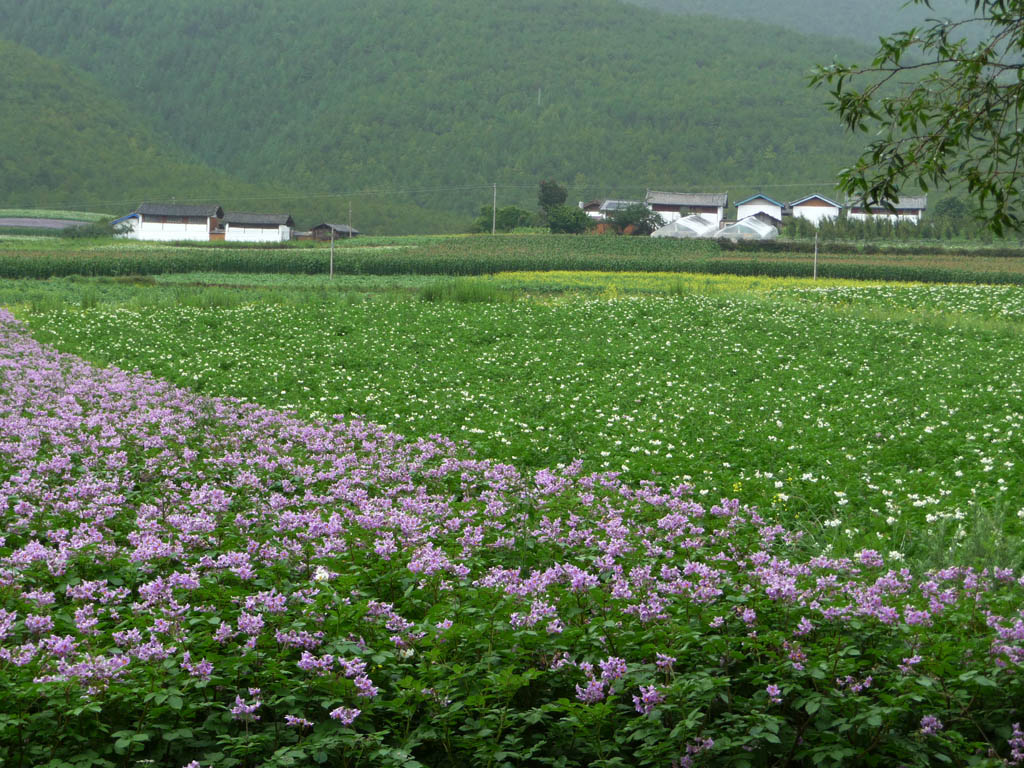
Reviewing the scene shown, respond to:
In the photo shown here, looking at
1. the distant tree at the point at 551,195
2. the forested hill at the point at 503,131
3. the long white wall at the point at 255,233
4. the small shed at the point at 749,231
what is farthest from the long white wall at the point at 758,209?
the long white wall at the point at 255,233

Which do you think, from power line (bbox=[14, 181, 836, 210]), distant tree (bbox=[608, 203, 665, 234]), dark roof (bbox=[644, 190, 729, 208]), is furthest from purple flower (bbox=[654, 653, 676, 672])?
power line (bbox=[14, 181, 836, 210])

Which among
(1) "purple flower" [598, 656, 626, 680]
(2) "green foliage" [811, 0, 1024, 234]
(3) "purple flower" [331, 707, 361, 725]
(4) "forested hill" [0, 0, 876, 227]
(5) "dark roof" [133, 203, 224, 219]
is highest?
(4) "forested hill" [0, 0, 876, 227]

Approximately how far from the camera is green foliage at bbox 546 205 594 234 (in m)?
90.0

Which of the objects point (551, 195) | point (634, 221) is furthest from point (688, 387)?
point (551, 195)

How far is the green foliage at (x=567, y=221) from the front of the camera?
90000mm

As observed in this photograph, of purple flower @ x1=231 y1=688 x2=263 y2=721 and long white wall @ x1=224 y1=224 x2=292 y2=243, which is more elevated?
long white wall @ x1=224 y1=224 x2=292 y2=243

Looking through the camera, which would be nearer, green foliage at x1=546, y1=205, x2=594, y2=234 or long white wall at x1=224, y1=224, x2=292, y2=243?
green foliage at x1=546, y1=205, x2=594, y2=234

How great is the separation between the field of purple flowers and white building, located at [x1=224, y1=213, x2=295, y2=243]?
98900 mm

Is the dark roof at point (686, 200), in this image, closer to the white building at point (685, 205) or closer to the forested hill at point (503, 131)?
the white building at point (685, 205)

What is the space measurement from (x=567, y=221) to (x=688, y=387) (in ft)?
248

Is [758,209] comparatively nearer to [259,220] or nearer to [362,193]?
[259,220]

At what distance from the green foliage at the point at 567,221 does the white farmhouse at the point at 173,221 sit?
40.3 meters

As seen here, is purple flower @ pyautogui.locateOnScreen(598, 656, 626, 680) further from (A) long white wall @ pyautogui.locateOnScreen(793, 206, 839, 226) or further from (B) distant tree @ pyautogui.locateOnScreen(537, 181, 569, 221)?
(A) long white wall @ pyautogui.locateOnScreen(793, 206, 839, 226)

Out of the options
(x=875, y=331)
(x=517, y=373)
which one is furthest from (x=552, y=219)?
(x=517, y=373)
